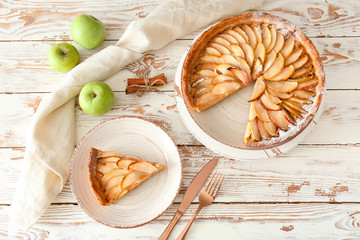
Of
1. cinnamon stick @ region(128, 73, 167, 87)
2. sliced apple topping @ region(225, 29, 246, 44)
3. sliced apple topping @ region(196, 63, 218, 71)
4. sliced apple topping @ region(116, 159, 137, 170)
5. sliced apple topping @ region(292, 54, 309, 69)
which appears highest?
sliced apple topping @ region(225, 29, 246, 44)

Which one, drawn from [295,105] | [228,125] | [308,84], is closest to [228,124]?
[228,125]

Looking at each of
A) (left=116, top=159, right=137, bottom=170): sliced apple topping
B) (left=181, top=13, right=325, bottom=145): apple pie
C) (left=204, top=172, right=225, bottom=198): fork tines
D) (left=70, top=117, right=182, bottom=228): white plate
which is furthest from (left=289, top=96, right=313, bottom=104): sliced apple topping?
(left=116, top=159, right=137, bottom=170): sliced apple topping

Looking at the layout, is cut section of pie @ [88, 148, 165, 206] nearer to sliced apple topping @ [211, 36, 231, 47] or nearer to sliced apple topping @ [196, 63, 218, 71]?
sliced apple topping @ [196, 63, 218, 71]

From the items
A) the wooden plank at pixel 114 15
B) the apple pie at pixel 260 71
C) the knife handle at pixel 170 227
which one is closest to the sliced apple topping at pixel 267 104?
the apple pie at pixel 260 71

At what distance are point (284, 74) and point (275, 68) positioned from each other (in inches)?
2.2

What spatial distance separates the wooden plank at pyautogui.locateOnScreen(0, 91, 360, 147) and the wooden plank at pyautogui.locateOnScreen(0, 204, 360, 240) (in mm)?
373

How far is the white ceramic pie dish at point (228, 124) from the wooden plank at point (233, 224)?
12.6 inches

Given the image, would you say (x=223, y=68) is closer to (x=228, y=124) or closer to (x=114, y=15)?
(x=228, y=124)

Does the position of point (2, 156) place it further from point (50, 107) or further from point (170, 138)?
point (170, 138)

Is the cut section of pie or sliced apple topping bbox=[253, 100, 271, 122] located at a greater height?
sliced apple topping bbox=[253, 100, 271, 122]

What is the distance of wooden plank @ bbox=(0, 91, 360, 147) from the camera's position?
2.06 metres

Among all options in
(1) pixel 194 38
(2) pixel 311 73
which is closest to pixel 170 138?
(1) pixel 194 38

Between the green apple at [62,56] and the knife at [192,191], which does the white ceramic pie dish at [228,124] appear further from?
the green apple at [62,56]

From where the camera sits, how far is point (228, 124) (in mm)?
1968
